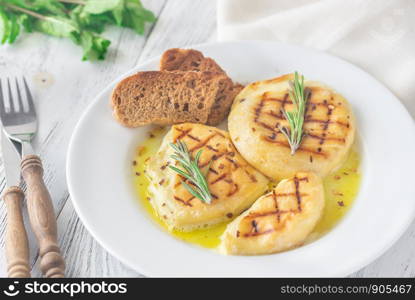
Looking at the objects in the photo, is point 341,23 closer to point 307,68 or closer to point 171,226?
point 307,68

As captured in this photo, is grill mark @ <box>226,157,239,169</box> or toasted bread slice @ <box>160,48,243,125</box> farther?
toasted bread slice @ <box>160,48,243,125</box>

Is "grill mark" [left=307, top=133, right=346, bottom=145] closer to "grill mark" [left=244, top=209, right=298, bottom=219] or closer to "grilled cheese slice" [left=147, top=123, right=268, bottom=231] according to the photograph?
"grilled cheese slice" [left=147, top=123, right=268, bottom=231]

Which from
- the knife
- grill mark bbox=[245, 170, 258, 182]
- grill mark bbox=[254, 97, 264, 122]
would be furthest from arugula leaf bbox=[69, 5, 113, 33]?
grill mark bbox=[245, 170, 258, 182]

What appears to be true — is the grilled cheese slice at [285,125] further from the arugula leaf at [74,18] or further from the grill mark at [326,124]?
the arugula leaf at [74,18]

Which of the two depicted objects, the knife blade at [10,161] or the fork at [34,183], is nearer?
the fork at [34,183]

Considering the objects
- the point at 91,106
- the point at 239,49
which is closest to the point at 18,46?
the point at 91,106

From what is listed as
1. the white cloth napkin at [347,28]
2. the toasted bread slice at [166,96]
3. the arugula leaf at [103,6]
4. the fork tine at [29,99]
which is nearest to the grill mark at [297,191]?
the toasted bread slice at [166,96]

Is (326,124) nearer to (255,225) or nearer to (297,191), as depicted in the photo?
(297,191)
